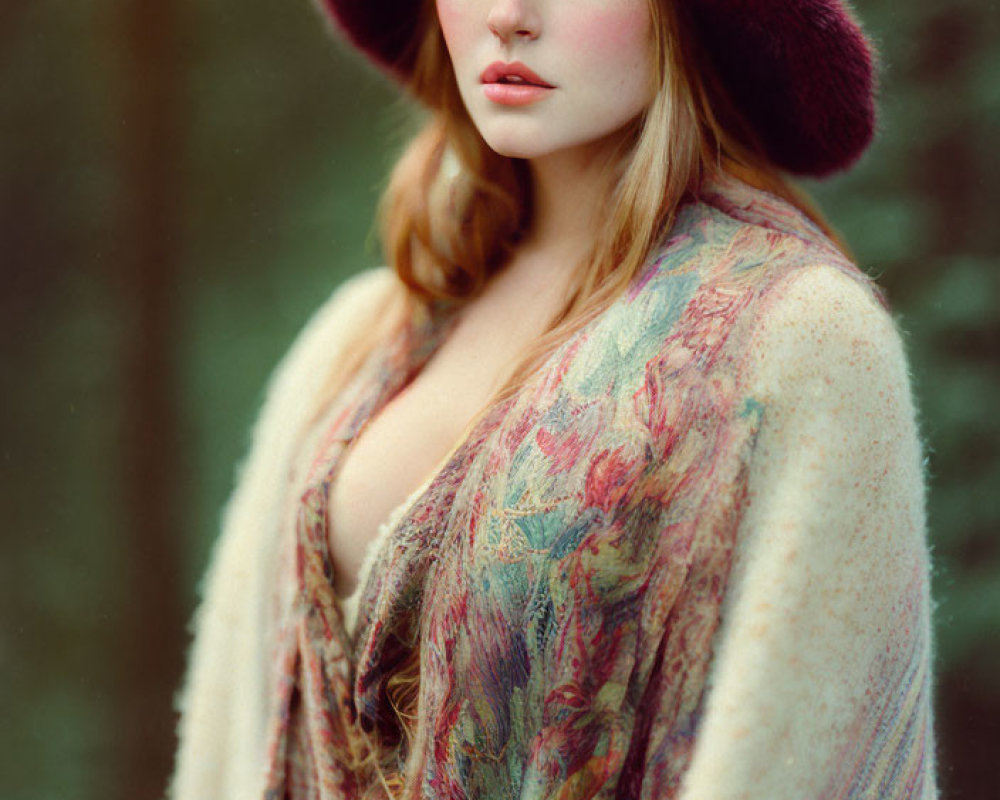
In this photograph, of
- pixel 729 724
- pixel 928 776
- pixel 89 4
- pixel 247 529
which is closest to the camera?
pixel 729 724

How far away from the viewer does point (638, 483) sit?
783mm

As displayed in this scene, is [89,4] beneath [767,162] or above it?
above

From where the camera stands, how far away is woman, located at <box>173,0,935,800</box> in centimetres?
77

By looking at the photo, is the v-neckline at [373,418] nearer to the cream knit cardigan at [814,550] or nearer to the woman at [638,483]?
the woman at [638,483]

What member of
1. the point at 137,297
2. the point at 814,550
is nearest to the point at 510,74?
the point at 814,550

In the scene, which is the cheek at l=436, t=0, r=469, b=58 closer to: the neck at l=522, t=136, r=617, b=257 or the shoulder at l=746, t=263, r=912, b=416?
the neck at l=522, t=136, r=617, b=257

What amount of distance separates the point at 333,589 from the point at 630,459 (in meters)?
0.34

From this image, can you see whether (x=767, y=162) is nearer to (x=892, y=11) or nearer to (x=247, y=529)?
(x=892, y=11)

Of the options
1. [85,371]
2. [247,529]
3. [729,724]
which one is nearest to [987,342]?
[729,724]

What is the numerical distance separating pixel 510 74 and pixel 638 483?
1.12 ft

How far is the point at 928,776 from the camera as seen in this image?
2.83 ft

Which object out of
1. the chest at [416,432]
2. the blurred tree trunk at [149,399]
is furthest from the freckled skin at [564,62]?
the blurred tree trunk at [149,399]

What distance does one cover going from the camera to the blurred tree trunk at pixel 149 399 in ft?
5.39

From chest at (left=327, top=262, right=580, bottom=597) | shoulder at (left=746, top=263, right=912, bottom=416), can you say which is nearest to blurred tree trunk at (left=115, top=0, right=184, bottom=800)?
chest at (left=327, top=262, right=580, bottom=597)
